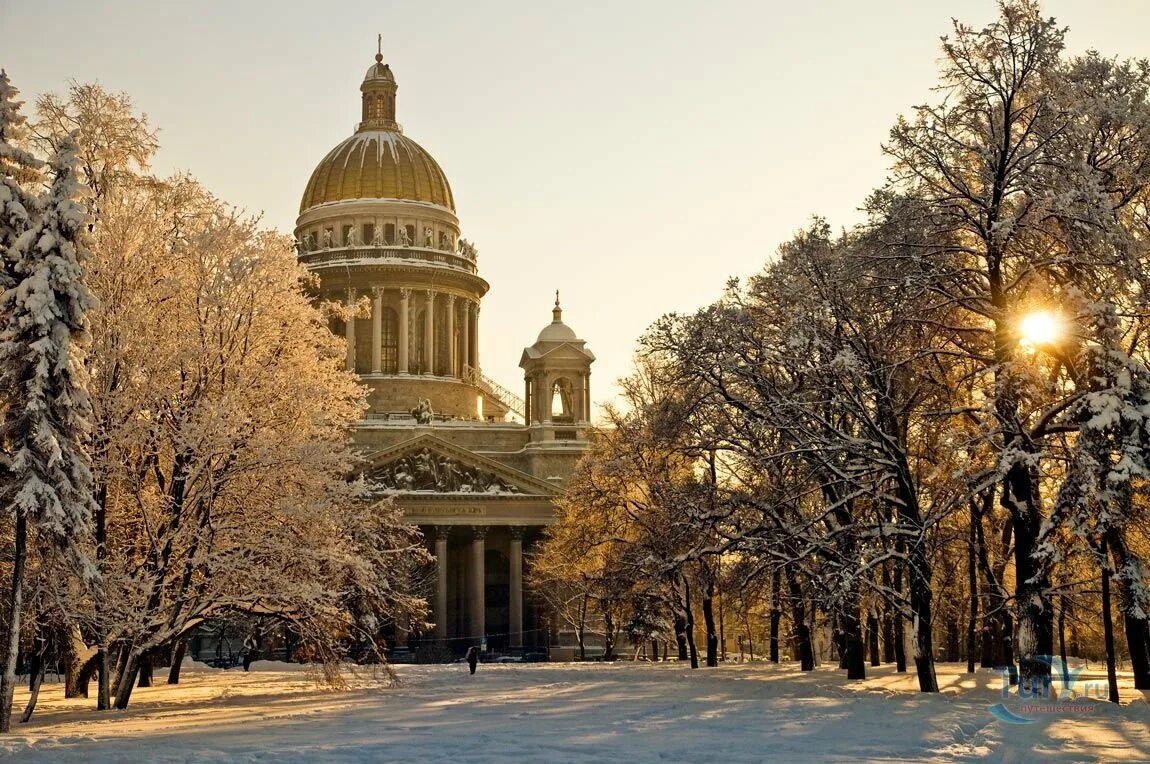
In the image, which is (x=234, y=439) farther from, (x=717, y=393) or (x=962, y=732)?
(x=962, y=732)

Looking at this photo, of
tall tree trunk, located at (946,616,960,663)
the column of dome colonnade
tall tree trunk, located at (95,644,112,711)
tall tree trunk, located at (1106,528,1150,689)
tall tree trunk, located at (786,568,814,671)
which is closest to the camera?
tall tree trunk, located at (1106,528,1150,689)

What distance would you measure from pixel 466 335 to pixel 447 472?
2281 centimetres

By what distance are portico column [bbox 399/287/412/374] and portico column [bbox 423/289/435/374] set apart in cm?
128

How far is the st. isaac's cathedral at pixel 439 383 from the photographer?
8231 cm

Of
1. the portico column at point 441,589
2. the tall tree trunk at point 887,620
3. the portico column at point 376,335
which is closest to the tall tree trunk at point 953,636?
the tall tree trunk at point 887,620

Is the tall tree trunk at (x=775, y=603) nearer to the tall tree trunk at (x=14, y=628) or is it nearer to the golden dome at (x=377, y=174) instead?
the tall tree trunk at (x=14, y=628)

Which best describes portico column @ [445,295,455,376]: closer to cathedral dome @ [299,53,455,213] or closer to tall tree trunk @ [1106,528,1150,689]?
cathedral dome @ [299,53,455,213]

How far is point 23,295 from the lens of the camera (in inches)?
1067

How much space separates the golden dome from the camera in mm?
104062

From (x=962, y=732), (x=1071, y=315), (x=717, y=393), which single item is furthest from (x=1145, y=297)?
(x=717, y=393)

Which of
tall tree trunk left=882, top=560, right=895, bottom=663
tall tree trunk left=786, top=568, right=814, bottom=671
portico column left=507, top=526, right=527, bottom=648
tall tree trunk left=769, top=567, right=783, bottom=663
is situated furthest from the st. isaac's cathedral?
tall tree trunk left=786, top=568, right=814, bottom=671

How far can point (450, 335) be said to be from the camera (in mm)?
101875

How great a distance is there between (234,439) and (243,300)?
4011 millimetres

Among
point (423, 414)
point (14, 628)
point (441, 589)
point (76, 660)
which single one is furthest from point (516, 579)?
point (14, 628)
